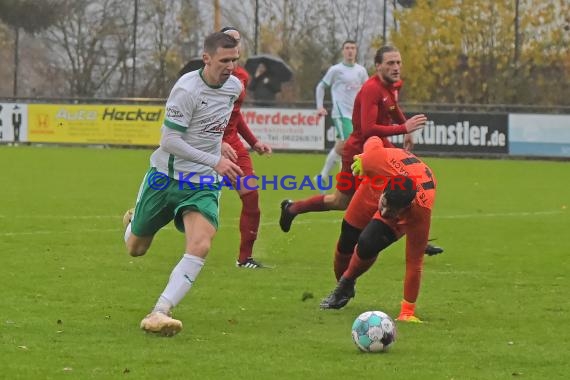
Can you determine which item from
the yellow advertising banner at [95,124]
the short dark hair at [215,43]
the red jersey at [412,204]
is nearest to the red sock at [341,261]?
the red jersey at [412,204]

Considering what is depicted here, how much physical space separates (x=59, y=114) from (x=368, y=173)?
2551cm

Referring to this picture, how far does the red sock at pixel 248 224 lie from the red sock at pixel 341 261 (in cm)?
194

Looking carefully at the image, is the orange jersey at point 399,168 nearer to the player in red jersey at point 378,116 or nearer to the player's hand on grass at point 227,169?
the player's hand on grass at point 227,169

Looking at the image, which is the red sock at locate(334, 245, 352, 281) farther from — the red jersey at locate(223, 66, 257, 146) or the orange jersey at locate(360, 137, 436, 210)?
the red jersey at locate(223, 66, 257, 146)

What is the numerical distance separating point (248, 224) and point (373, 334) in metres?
4.37

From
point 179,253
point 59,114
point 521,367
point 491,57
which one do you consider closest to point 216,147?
point 521,367

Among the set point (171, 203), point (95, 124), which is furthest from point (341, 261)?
point (95, 124)

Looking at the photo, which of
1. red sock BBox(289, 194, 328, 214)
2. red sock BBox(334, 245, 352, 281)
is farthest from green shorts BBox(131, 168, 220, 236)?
red sock BBox(289, 194, 328, 214)

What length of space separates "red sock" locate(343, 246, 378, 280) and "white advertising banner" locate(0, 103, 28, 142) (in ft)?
83.5

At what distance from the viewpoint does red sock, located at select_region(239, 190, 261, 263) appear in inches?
432

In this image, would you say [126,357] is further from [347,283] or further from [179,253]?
[179,253]

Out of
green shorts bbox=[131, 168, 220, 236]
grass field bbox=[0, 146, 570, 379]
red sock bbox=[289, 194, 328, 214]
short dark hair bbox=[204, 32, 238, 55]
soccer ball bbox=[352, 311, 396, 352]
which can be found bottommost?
grass field bbox=[0, 146, 570, 379]

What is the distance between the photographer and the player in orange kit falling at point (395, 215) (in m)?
7.90

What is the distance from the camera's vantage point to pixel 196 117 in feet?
25.5
